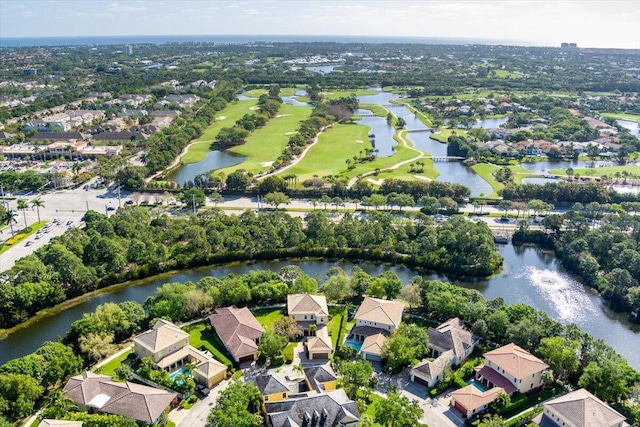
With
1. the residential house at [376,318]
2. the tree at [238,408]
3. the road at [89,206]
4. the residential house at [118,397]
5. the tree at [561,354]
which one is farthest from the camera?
the road at [89,206]

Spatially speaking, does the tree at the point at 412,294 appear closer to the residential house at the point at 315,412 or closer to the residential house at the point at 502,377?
the residential house at the point at 502,377

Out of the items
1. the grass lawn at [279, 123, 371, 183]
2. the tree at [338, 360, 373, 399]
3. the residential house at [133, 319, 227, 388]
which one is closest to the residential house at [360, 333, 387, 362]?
the tree at [338, 360, 373, 399]

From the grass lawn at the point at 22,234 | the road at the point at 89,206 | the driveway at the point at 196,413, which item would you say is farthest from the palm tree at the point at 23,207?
the driveway at the point at 196,413

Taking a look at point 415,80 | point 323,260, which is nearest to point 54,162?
point 323,260

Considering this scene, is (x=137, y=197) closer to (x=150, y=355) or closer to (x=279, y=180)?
(x=279, y=180)

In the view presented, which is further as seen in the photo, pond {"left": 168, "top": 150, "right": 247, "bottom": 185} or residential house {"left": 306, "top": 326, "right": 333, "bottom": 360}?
pond {"left": 168, "top": 150, "right": 247, "bottom": 185}

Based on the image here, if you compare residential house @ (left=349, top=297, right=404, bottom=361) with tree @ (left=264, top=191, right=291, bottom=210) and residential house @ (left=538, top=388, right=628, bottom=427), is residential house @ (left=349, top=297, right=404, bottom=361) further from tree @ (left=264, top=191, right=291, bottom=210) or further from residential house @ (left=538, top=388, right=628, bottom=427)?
tree @ (left=264, top=191, right=291, bottom=210)

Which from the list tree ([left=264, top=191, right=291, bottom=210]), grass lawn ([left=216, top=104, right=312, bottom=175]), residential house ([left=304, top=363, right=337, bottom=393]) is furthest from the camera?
grass lawn ([left=216, top=104, right=312, bottom=175])

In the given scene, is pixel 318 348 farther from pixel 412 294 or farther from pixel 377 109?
pixel 377 109
